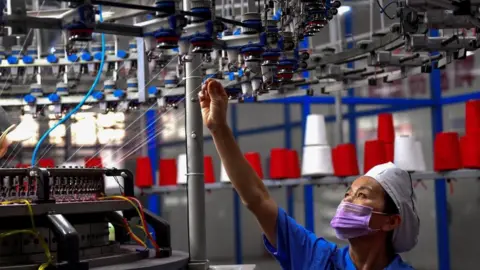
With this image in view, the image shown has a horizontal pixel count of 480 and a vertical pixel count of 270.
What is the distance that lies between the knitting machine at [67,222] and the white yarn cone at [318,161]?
13.2 ft

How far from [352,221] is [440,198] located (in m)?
7.48

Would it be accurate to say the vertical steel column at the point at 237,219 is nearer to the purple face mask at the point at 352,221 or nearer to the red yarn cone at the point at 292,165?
the red yarn cone at the point at 292,165

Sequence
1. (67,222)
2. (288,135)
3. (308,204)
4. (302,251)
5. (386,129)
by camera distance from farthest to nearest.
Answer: (288,135), (308,204), (386,129), (67,222), (302,251)

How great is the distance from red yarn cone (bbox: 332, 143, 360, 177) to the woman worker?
17.4ft

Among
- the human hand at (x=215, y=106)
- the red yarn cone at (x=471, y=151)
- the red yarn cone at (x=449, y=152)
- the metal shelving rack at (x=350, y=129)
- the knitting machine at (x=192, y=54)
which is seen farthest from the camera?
the metal shelving rack at (x=350, y=129)

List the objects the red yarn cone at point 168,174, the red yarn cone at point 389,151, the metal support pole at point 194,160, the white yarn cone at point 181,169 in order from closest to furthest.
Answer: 1. the metal support pole at point 194,160
2. the red yarn cone at point 389,151
3. the white yarn cone at point 181,169
4. the red yarn cone at point 168,174

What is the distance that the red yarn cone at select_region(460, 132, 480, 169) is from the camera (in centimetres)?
696

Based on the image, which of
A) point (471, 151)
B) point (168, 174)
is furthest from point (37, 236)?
point (168, 174)

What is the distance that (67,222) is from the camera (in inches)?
126

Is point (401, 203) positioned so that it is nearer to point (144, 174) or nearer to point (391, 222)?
point (391, 222)

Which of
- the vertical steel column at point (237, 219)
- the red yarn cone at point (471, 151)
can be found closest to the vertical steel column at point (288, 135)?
the vertical steel column at point (237, 219)

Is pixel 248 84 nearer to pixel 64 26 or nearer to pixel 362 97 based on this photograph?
pixel 64 26

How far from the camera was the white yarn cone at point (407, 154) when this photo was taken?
7635mm

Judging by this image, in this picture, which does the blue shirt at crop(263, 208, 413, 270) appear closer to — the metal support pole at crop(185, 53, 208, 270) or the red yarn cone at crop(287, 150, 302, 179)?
the metal support pole at crop(185, 53, 208, 270)
